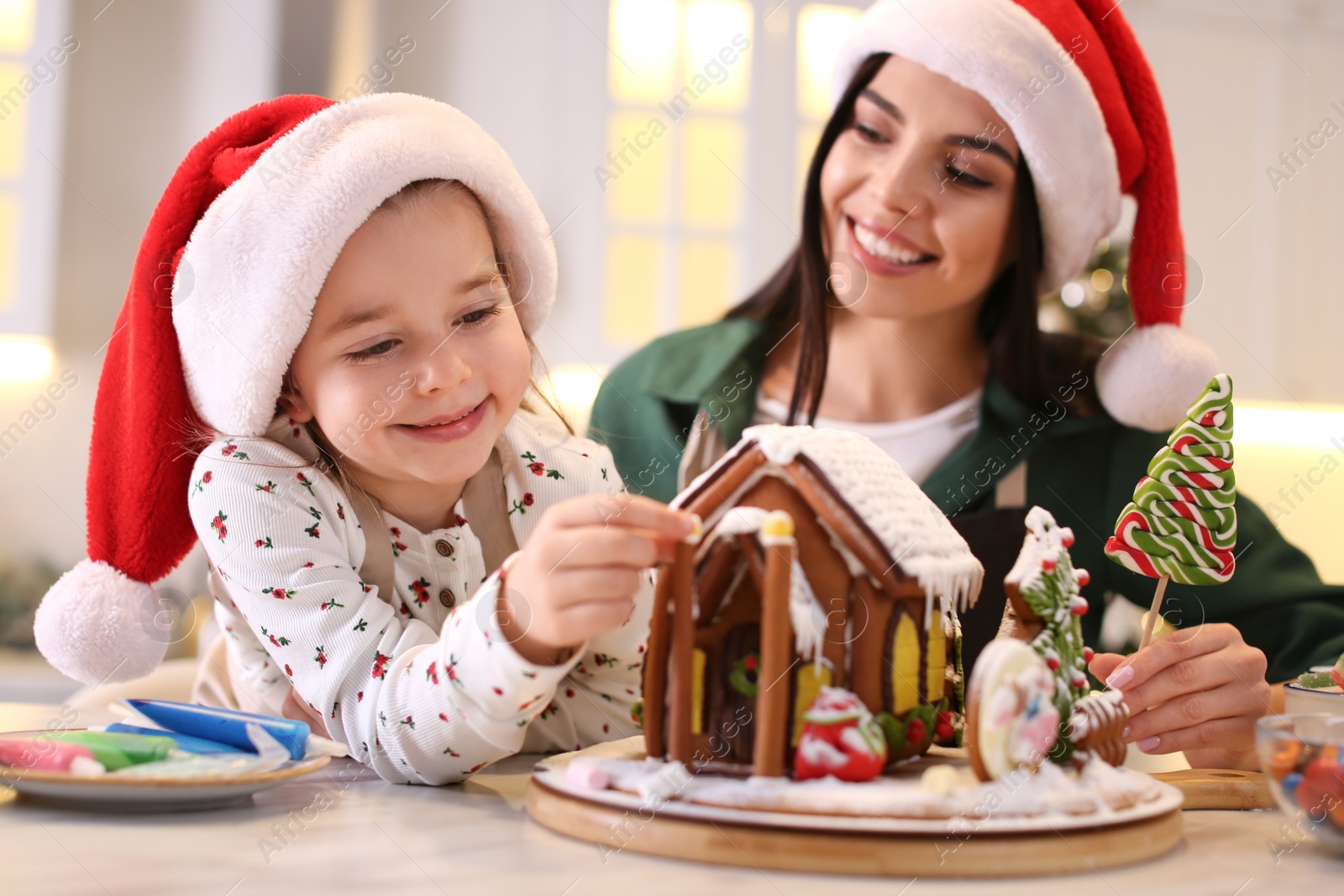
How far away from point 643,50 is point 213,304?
8.41 feet

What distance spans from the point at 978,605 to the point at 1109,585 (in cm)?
40

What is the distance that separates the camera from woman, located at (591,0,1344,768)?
132 centimetres

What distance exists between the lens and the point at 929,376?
1649 millimetres

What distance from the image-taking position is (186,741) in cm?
74

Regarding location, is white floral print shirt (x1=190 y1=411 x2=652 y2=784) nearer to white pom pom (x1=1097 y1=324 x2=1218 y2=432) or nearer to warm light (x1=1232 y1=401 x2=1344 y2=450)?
white pom pom (x1=1097 y1=324 x2=1218 y2=432)

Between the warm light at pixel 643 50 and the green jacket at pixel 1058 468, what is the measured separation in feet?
5.37

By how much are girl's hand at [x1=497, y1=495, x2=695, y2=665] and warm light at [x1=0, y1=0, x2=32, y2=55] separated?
2.97m

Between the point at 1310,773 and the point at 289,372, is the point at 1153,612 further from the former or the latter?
the point at 289,372

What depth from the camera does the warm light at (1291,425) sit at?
3.47 m

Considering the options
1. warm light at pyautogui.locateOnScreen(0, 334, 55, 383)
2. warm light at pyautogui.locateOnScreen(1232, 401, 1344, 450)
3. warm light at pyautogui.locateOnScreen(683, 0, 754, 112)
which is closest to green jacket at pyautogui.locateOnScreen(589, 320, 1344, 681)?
warm light at pyautogui.locateOnScreen(683, 0, 754, 112)

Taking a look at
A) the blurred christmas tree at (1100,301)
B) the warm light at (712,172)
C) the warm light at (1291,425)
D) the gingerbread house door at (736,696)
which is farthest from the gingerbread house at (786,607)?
the warm light at (1291,425)

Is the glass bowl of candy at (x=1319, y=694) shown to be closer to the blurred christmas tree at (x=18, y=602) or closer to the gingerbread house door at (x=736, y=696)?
the gingerbread house door at (x=736, y=696)

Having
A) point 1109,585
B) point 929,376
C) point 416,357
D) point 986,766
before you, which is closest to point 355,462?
point 416,357

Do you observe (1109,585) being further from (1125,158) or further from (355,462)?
(355,462)
